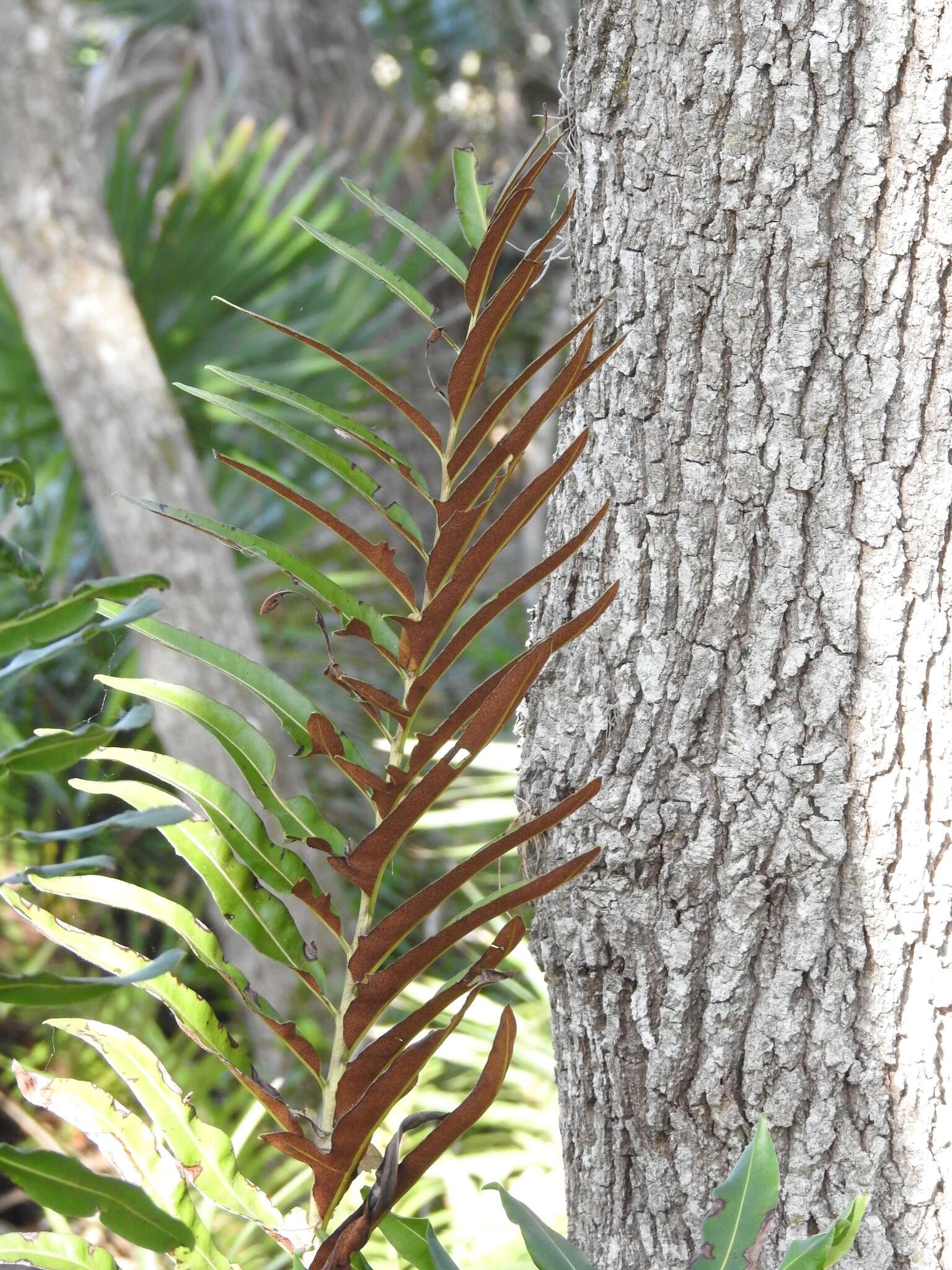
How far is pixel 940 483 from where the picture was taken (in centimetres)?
66

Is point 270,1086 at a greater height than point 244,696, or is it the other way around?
point 244,696

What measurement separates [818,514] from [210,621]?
133 centimetres

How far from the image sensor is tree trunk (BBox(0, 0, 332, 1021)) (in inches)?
68.9

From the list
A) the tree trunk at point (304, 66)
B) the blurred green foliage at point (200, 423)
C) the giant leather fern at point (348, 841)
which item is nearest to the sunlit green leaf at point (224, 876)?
the giant leather fern at point (348, 841)

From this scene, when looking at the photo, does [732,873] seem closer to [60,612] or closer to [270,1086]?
[270,1086]

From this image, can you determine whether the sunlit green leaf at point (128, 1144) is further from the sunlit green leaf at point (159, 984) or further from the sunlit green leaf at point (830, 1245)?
the sunlit green leaf at point (830, 1245)

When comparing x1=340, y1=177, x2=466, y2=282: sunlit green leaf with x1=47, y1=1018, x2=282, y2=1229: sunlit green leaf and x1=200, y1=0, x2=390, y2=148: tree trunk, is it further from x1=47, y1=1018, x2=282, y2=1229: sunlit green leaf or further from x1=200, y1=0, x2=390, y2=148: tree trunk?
x1=200, y1=0, x2=390, y2=148: tree trunk

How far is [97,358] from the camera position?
5.79ft

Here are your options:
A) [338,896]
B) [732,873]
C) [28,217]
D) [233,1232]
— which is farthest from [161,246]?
[732,873]

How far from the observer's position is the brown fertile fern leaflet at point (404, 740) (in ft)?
1.71

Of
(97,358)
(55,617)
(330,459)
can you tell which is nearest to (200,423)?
(97,358)

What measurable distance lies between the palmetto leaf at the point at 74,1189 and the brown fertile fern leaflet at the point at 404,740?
82 millimetres

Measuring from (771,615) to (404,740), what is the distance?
0.26 m

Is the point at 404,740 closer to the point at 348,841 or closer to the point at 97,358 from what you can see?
the point at 348,841
